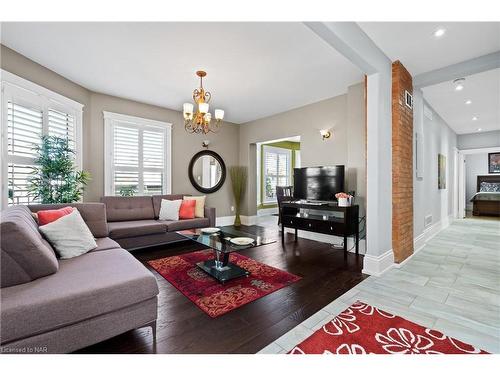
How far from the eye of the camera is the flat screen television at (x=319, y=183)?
3846 millimetres

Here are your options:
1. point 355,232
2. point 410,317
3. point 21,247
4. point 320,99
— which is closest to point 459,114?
point 320,99

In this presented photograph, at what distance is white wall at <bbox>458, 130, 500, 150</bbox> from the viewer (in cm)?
639

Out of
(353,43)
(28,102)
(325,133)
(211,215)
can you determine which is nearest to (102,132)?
(28,102)

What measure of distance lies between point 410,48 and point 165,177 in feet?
15.1

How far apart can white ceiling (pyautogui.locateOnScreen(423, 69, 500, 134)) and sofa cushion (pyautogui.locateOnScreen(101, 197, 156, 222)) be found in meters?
5.26

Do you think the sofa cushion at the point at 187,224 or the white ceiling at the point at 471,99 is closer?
the white ceiling at the point at 471,99

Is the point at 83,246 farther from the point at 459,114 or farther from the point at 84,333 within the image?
the point at 459,114

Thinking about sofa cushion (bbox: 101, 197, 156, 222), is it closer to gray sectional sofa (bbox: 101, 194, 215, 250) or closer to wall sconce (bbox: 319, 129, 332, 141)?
gray sectional sofa (bbox: 101, 194, 215, 250)

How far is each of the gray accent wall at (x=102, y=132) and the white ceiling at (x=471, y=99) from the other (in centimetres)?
431

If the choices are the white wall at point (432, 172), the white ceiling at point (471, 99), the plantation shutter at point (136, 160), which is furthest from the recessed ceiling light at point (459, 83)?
the plantation shutter at point (136, 160)

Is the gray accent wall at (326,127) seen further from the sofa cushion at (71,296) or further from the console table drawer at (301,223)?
the sofa cushion at (71,296)

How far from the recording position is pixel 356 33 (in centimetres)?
229

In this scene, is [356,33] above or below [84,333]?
above

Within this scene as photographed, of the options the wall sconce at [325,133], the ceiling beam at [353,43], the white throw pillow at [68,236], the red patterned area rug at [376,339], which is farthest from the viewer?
the wall sconce at [325,133]
